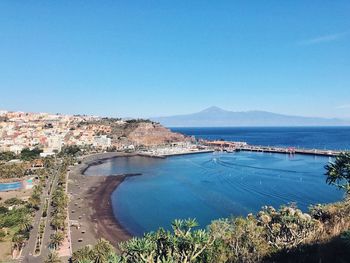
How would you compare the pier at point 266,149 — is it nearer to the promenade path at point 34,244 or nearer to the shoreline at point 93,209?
the shoreline at point 93,209

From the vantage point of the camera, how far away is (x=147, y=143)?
369 feet

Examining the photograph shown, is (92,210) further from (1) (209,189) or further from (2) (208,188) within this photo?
(2) (208,188)

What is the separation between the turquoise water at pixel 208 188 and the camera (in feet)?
122

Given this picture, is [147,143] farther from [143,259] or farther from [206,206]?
[143,259]

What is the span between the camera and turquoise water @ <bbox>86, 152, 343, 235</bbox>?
37125 millimetres

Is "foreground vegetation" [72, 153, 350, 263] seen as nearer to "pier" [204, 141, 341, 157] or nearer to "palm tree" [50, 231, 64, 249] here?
"palm tree" [50, 231, 64, 249]

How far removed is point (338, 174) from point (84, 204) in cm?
3487

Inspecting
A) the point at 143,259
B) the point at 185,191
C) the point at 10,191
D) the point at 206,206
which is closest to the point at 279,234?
the point at 143,259

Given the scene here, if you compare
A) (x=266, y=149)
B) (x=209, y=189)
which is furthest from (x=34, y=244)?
(x=266, y=149)

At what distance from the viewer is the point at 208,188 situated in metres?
50.4

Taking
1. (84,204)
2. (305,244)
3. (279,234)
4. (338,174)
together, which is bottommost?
(84,204)

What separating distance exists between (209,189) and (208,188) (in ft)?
2.67

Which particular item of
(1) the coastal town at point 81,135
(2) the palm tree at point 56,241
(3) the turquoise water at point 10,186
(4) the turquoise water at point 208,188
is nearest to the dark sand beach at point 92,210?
(2) the palm tree at point 56,241

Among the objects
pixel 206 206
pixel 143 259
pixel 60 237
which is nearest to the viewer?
pixel 143 259
